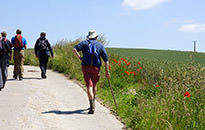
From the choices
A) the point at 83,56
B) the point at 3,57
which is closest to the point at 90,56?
the point at 83,56

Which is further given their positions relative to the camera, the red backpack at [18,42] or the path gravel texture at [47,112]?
the red backpack at [18,42]

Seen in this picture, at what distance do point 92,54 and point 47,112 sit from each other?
1800mm

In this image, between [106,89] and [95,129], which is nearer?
[95,129]

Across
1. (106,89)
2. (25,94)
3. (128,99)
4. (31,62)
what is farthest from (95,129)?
(31,62)

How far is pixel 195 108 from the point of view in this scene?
17.5 feet

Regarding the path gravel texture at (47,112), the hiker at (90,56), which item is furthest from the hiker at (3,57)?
the hiker at (90,56)

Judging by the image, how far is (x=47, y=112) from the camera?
6824 millimetres

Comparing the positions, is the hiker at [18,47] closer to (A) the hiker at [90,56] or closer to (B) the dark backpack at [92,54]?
(A) the hiker at [90,56]

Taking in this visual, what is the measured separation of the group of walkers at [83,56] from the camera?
6766mm

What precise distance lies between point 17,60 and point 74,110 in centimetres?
511

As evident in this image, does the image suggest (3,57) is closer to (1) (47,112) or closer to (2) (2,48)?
(2) (2,48)

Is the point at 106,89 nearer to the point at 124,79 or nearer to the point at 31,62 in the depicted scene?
the point at 124,79

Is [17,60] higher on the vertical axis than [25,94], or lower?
higher

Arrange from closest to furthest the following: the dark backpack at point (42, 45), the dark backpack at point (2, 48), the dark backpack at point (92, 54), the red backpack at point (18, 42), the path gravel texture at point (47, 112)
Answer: the path gravel texture at point (47, 112)
the dark backpack at point (92, 54)
the dark backpack at point (2, 48)
the red backpack at point (18, 42)
the dark backpack at point (42, 45)
